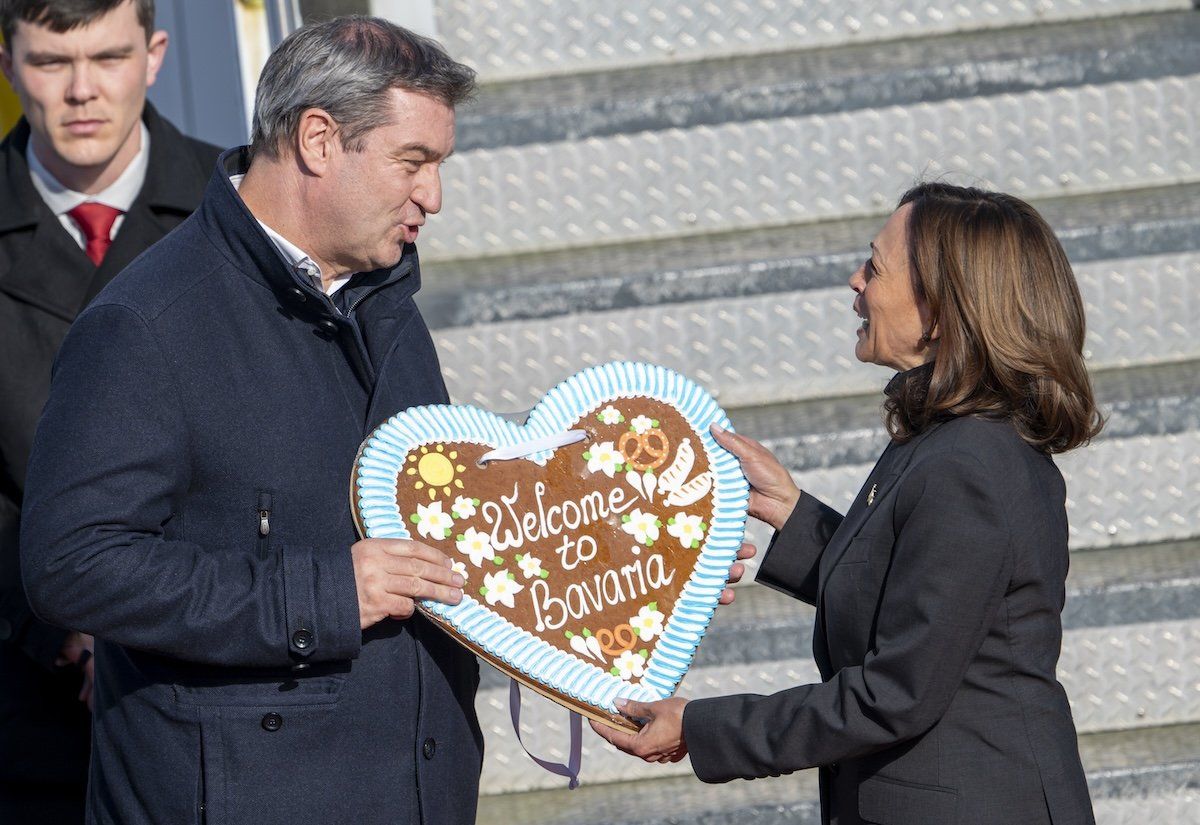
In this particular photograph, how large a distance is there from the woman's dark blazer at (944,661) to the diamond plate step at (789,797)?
1.07m

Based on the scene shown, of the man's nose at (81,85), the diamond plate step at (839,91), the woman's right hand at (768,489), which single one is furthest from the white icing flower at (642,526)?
the diamond plate step at (839,91)

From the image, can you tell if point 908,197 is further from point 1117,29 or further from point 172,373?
point 1117,29

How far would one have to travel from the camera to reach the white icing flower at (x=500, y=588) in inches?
79.4

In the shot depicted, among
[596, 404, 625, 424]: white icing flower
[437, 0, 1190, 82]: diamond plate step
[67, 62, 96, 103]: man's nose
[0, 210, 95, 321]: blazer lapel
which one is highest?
[437, 0, 1190, 82]: diamond plate step

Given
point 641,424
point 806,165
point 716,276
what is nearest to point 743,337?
point 716,276

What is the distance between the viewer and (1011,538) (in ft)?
6.06

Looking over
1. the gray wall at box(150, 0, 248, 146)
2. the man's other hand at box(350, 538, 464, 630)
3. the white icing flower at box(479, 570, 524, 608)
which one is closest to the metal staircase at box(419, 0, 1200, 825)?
the gray wall at box(150, 0, 248, 146)

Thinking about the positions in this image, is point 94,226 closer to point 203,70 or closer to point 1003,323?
point 203,70

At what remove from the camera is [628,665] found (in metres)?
2.11

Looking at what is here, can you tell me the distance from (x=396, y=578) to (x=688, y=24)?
2.33m

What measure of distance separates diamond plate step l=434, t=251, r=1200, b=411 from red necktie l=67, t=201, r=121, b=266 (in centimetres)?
90

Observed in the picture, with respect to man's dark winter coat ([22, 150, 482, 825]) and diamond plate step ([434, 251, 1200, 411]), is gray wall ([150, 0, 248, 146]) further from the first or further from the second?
man's dark winter coat ([22, 150, 482, 825])

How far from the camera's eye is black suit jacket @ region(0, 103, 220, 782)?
2.49 meters

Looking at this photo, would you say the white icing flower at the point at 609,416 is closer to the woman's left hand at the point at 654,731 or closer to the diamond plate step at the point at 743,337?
the woman's left hand at the point at 654,731
